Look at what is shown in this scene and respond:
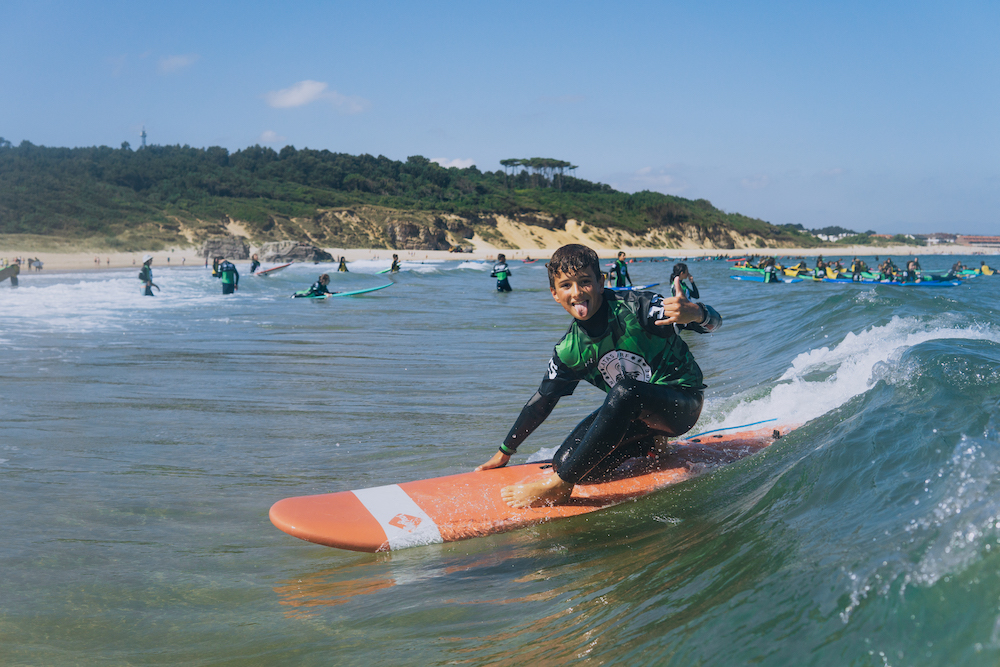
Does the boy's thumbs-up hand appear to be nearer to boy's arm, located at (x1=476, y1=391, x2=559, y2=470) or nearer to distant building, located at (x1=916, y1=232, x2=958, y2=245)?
boy's arm, located at (x1=476, y1=391, x2=559, y2=470)

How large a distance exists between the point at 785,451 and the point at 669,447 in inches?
25.3

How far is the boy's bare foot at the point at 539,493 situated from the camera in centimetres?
359

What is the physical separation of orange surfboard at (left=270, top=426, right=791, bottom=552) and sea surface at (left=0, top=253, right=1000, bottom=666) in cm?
9

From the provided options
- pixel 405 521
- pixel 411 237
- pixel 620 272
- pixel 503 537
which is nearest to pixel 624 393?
pixel 503 537

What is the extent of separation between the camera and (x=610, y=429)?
10.6 feet

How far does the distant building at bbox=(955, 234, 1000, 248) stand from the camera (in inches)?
6624

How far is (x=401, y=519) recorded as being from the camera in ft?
11.8

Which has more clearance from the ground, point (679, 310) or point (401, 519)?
point (679, 310)

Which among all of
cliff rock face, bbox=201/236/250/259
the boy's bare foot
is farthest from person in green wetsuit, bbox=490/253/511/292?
cliff rock face, bbox=201/236/250/259

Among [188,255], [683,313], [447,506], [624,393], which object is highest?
[188,255]

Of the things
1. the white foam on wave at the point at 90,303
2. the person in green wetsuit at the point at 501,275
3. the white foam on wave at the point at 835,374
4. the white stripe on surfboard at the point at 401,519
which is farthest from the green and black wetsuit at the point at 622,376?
the person in green wetsuit at the point at 501,275

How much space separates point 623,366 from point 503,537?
106 centimetres

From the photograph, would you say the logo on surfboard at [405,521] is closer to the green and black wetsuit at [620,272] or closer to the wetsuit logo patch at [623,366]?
the wetsuit logo patch at [623,366]

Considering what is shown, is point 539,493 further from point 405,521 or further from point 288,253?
point 288,253
